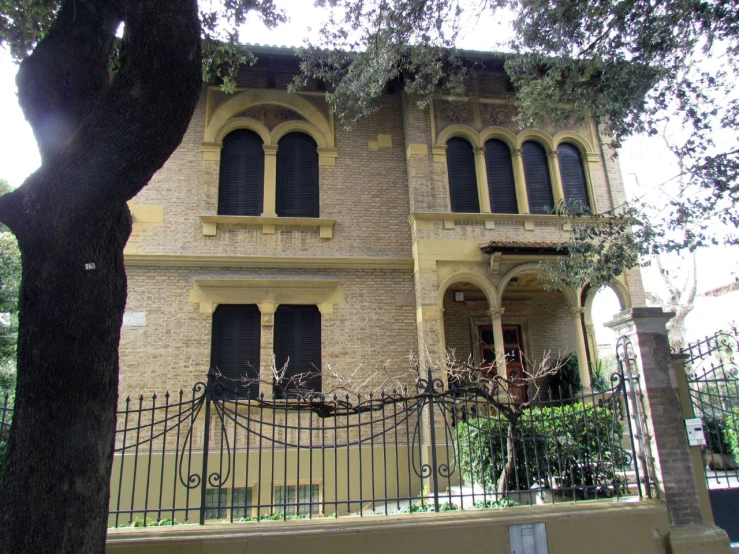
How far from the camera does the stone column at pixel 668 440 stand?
17.1ft

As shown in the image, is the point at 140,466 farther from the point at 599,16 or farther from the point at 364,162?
the point at 599,16

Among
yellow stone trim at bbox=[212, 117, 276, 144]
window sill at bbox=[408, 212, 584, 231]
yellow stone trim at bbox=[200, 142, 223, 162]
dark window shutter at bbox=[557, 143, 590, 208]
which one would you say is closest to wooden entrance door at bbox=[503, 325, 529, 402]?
window sill at bbox=[408, 212, 584, 231]

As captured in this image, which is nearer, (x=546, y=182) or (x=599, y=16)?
(x=599, y=16)

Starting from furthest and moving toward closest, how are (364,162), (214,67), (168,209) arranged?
(364,162) < (168,209) < (214,67)

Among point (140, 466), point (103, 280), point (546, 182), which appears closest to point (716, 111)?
point (546, 182)

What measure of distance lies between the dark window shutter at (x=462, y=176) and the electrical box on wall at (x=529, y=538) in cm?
818

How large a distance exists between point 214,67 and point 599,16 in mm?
6700

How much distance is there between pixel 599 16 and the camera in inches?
316

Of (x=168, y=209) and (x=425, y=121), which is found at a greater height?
(x=425, y=121)

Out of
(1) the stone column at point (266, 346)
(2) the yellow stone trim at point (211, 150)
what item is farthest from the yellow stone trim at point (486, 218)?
(2) the yellow stone trim at point (211, 150)

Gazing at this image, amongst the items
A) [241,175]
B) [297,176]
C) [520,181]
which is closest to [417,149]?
[520,181]

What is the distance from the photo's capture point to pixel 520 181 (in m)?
12.5

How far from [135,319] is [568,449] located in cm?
862

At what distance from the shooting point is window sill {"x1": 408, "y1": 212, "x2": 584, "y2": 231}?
1165cm
